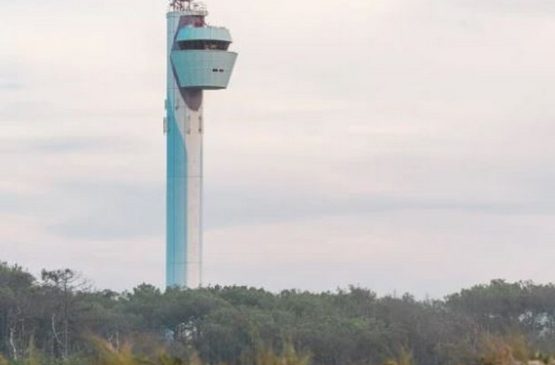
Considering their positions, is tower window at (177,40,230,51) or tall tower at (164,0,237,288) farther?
tower window at (177,40,230,51)

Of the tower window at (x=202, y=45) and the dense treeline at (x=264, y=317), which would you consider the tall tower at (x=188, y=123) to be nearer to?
the tower window at (x=202, y=45)

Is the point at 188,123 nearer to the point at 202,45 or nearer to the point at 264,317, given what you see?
the point at 202,45

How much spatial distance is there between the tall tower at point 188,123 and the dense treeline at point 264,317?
24.2 metres

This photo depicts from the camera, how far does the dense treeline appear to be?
61719 mm

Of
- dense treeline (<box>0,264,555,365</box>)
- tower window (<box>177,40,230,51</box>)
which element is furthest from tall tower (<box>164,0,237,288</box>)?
dense treeline (<box>0,264,555,365</box>)

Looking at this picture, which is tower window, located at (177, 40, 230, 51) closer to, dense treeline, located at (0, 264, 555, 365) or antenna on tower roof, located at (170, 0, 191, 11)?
antenna on tower roof, located at (170, 0, 191, 11)

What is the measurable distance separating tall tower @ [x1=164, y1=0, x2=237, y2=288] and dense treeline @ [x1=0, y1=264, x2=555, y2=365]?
2416 cm

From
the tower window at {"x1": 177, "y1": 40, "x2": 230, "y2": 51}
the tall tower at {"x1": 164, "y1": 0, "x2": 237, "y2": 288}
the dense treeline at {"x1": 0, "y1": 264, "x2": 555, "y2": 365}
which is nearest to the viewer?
the dense treeline at {"x1": 0, "y1": 264, "x2": 555, "y2": 365}

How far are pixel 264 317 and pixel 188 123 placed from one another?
39600mm

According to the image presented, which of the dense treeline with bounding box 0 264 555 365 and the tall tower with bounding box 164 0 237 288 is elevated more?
the tall tower with bounding box 164 0 237 288

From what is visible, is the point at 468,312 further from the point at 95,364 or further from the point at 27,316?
the point at 95,364

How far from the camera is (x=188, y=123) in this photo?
107 meters

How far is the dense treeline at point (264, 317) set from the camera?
61.7 metres

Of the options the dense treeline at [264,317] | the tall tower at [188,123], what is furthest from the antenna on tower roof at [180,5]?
the dense treeline at [264,317]
